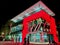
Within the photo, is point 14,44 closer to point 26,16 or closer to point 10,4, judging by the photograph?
point 26,16

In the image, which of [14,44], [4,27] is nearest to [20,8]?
[4,27]

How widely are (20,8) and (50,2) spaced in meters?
0.32

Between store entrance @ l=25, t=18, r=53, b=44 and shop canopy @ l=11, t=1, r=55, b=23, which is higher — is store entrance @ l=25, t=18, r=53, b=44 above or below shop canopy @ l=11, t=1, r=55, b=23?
below

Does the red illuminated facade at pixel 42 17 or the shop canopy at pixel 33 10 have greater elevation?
the shop canopy at pixel 33 10

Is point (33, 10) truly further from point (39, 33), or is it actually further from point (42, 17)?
point (39, 33)

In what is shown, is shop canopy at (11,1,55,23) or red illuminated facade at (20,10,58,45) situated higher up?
shop canopy at (11,1,55,23)

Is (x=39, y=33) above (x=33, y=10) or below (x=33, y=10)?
below

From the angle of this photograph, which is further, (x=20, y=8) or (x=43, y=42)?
(x=20, y=8)

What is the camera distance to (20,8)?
117 centimetres

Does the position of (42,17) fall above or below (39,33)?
above

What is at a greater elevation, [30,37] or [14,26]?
[14,26]

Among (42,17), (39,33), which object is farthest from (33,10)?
(39,33)

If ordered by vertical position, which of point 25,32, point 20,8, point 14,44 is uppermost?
point 20,8

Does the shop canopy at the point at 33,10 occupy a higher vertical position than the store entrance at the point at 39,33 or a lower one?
higher
